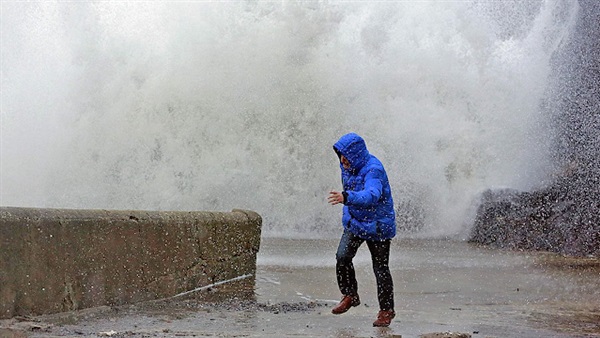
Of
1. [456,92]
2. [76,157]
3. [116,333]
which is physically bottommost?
[116,333]

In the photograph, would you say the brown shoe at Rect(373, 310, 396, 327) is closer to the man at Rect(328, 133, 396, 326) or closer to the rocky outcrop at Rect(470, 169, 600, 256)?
the man at Rect(328, 133, 396, 326)

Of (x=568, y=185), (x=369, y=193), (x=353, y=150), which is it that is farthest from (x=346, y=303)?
(x=568, y=185)

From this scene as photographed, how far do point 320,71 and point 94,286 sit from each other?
41.8ft

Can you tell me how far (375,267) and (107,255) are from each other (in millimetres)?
2030

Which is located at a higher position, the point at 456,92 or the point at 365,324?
the point at 456,92

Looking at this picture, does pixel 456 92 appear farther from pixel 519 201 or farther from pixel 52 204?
pixel 52 204

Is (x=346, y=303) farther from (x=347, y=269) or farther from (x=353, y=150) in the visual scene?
(x=353, y=150)

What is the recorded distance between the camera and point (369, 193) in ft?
18.5

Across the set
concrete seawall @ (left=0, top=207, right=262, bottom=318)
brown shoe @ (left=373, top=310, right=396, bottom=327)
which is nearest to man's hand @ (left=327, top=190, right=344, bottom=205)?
brown shoe @ (left=373, top=310, right=396, bottom=327)

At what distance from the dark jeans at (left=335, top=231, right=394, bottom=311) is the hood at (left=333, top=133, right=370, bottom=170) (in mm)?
519

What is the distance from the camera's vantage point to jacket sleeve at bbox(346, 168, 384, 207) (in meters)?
5.56

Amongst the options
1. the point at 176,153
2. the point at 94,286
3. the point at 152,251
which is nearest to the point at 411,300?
the point at 152,251

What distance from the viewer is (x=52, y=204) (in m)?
17.7

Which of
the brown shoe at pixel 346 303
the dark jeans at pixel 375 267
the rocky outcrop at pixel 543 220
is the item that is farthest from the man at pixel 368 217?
the rocky outcrop at pixel 543 220
